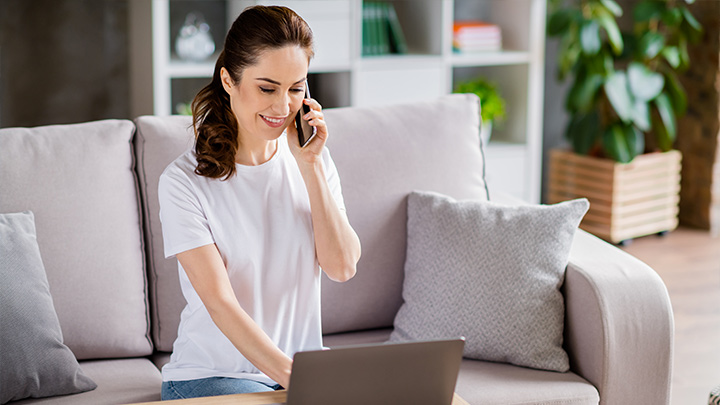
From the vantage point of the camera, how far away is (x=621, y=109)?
3.99 meters

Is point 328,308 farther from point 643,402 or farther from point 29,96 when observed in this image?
point 29,96

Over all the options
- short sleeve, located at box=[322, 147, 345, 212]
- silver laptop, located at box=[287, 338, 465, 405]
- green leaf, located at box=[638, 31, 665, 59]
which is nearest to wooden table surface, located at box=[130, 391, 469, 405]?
silver laptop, located at box=[287, 338, 465, 405]

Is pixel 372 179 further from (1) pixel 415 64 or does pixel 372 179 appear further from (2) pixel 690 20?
(2) pixel 690 20

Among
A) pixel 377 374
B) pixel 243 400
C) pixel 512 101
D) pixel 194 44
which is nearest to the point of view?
pixel 377 374

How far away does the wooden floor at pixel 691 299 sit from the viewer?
2.88 meters

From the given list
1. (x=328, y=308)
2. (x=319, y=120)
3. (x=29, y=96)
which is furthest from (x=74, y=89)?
(x=319, y=120)

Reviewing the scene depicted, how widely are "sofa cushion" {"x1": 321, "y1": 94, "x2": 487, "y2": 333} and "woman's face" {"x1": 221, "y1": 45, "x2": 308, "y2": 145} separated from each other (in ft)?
1.70

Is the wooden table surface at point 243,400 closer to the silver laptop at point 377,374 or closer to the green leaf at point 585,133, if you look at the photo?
the silver laptop at point 377,374

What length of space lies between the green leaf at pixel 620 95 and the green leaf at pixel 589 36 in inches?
6.9

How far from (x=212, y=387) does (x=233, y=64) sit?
621mm

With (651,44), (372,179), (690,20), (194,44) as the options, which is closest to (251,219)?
(372,179)

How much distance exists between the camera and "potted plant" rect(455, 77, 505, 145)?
3941 mm

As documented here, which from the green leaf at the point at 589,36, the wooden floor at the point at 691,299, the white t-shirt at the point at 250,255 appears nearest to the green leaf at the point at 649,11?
the green leaf at the point at 589,36

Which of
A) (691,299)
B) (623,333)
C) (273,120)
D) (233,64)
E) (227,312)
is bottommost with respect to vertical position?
(691,299)
